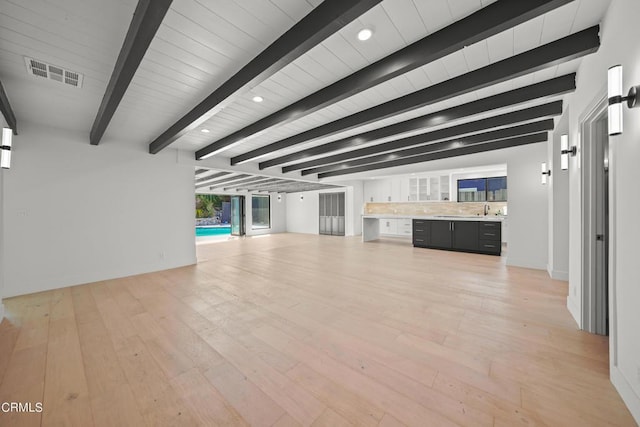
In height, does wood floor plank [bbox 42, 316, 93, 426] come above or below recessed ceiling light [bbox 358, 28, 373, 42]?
below

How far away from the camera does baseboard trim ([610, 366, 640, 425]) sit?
1.33 metres

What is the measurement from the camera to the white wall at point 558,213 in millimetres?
3773

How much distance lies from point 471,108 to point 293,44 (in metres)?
2.55

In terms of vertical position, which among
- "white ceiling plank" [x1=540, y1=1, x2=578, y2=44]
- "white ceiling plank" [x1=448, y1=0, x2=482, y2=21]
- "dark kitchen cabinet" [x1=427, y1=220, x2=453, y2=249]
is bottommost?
"dark kitchen cabinet" [x1=427, y1=220, x2=453, y2=249]

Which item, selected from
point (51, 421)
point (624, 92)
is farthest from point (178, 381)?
point (624, 92)

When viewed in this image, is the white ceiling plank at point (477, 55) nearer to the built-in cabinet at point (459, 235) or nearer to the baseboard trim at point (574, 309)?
the baseboard trim at point (574, 309)

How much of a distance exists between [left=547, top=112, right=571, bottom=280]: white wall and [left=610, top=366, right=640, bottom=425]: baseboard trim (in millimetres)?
3013

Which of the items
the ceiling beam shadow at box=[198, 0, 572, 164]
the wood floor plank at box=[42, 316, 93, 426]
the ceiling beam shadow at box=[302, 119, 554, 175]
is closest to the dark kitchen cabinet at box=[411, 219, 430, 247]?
the ceiling beam shadow at box=[302, 119, 554, 175]

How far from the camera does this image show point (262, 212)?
13047mm

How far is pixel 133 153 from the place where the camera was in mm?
4617

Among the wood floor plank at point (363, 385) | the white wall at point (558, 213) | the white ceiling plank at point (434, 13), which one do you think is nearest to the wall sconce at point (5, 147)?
the wood floor plank at point (363, 385)

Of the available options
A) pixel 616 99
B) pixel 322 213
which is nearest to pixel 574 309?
pixel 616 99

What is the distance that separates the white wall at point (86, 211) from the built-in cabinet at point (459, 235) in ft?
21.0

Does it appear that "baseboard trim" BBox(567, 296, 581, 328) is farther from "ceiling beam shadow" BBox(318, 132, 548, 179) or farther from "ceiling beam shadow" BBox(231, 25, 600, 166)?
"ceiling beam shadow" BBox(318, 132, 548, 179)
